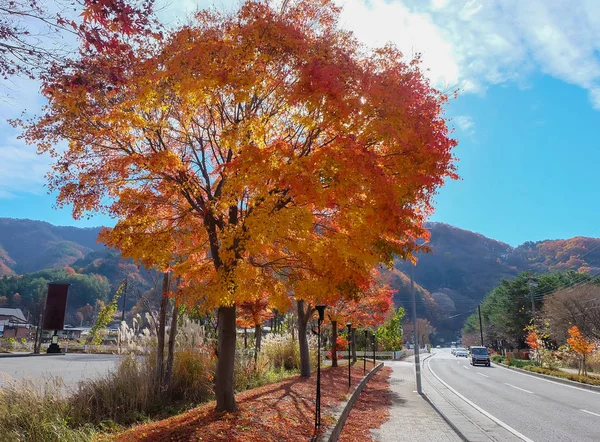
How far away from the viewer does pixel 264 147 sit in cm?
740

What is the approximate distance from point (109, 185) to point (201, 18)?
3.65 meters

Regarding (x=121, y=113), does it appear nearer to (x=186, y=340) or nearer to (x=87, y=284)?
(x=186, y=340)

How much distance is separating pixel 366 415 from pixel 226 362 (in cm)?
529

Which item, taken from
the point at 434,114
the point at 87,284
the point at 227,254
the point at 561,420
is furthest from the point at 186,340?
the point at 87,284

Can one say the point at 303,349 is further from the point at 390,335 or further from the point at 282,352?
the point at 390,335

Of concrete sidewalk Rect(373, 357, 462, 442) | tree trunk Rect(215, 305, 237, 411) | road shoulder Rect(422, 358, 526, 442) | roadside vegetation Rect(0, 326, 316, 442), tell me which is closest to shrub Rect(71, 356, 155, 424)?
roadside vegetation Rect(0, 326, 316, 442)

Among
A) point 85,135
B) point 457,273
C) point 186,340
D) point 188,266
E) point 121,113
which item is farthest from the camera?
point 457,273

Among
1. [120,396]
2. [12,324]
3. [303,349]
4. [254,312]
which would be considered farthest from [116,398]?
[12,324]

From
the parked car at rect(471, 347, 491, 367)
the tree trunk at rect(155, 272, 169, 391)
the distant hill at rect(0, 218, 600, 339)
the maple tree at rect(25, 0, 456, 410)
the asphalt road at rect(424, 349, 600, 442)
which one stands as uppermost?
the distant hill at rect(0, 218, 600, 339)

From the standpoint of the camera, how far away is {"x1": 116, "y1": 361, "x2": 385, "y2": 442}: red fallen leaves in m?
6.36

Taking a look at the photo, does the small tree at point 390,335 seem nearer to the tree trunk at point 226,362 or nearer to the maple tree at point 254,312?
the maple tree at point 254,312

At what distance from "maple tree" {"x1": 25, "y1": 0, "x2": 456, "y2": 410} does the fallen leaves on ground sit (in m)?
2.84

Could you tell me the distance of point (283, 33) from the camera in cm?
697

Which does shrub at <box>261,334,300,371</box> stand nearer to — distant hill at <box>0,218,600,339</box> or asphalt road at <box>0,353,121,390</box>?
asphalt road at <box>0,353,121,390</box>
